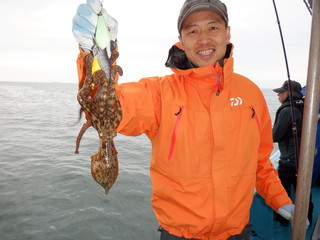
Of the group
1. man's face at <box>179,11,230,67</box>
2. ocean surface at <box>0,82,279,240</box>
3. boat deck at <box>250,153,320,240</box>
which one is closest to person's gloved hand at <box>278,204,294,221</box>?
man's face at <box>179,11,230,67</box>

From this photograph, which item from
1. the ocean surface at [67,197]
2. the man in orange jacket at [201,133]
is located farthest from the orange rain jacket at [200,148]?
the ocean surface at [67,197]

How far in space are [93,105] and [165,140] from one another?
841 mm

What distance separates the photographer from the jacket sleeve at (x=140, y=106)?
1933 millimetres

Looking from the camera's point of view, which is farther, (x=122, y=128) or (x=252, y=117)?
(x=252, y=117)

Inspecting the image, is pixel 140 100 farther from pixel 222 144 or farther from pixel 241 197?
pixel 241 197

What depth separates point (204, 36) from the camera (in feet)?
8.05

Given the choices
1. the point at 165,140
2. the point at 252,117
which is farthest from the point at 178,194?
the point at 252,117

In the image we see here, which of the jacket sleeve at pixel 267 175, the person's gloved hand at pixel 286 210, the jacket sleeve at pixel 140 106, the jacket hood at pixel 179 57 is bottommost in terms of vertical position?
the person's gloved hand at pixel 286 210

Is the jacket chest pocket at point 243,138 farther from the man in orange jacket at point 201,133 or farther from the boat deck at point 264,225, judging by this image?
the boat deck at point 264,225

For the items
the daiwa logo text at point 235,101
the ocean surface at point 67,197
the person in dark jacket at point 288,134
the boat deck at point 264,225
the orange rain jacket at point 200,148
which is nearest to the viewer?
the orange rain jacket at point 200,148

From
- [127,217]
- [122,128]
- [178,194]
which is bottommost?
[127,217]

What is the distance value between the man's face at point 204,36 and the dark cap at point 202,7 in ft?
0.14

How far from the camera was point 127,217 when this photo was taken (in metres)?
7.94

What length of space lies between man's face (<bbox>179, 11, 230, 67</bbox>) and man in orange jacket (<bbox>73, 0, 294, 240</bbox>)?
1cm
